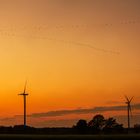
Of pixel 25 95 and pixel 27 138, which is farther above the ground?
pixel 25 95

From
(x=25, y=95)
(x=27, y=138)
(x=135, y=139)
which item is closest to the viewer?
(x=135, y=139)

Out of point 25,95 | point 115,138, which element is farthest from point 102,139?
point 25,95

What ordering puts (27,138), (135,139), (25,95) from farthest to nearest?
(25,95) → (27,138) → (135,139)

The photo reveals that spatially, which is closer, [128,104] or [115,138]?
[115,138]

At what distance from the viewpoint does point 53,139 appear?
4953 inches

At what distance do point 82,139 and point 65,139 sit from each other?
4589 mm

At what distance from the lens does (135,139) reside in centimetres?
11862

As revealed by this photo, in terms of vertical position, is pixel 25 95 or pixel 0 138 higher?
pixel 25 95

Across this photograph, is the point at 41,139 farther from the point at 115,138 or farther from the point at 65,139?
the point at 115,138

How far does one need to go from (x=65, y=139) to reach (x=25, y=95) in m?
66.9

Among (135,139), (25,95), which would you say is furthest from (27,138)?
(25,95)

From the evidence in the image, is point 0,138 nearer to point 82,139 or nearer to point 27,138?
point 27,138

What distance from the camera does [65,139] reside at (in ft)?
413

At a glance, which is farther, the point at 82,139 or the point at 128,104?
the point at 128,104
